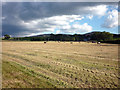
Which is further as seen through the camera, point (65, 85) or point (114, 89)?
point (65, 85)

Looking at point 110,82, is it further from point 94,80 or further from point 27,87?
point 27,87

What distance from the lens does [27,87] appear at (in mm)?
5262

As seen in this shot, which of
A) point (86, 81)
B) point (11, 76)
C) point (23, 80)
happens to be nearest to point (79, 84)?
point (86, 81)

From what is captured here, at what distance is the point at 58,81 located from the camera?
5.91m

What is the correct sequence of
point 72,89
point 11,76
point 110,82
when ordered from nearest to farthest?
point 72,89 < point 110,82 < point 11,76

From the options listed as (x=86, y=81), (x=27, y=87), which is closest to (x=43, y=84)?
(x=27, y=87)

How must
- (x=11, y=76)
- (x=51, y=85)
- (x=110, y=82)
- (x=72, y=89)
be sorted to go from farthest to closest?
(x=11, y=76)
(x=110, y=82)
(x=51, y=85)
(x=72, y=89)

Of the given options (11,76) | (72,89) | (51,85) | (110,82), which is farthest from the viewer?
(11,76)

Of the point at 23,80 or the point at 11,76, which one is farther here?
the point at 11,76

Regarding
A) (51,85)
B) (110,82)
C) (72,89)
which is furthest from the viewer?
(110,82)

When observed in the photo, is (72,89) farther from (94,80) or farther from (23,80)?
(23,80)

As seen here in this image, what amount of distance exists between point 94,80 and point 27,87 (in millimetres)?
4051

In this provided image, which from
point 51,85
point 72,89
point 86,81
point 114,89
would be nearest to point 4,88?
point 51,85

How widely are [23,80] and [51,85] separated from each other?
6.34 ft
